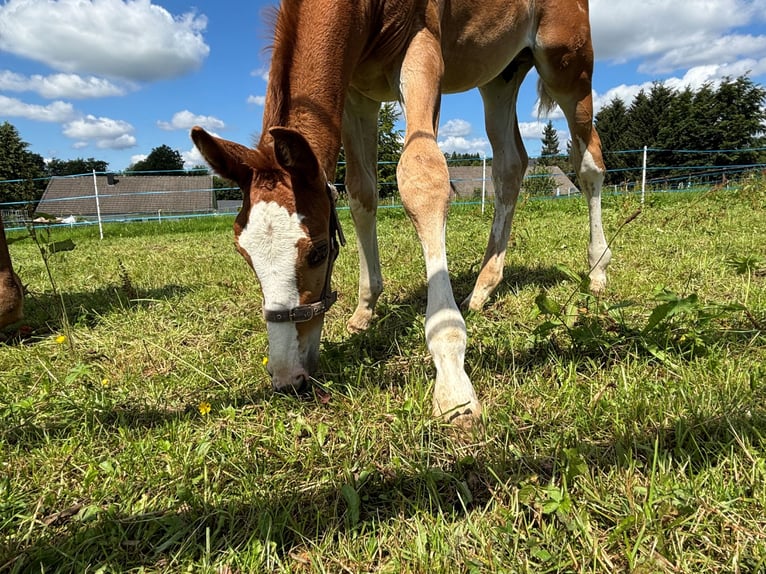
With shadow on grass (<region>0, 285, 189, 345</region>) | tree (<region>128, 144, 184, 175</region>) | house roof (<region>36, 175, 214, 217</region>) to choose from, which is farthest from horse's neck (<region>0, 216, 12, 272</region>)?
tree (<region>128, 144, 184, 175</region>)

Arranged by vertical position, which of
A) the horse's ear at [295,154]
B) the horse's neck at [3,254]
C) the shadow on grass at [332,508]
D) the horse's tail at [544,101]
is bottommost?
the shadow on grass at [332,508]

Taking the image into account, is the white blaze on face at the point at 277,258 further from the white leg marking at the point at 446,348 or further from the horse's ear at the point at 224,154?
the white leg marking at the point at 446,348

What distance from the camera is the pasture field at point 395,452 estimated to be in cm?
110

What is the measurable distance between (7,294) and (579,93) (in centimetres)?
A: 438

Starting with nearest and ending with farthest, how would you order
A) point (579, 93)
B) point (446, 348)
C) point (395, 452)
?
point (395, 452) → point (446, 348) → point (579, 93)

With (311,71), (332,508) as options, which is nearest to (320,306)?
(332,508)

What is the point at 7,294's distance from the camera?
2.85 metres

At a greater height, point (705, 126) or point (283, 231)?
point (705, 126)

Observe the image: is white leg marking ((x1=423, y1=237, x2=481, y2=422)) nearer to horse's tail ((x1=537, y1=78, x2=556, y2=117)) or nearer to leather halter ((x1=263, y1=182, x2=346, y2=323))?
leather halter ((x1=263, y1=182, x2=346, y2=323))

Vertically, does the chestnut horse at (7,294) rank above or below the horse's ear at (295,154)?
below

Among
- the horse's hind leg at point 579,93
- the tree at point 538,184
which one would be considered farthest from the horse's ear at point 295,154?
the tree at point 538,184

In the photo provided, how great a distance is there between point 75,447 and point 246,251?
3.08ft

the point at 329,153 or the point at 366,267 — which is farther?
the point at 366,267

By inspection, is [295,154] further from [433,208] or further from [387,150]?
[387,150]
